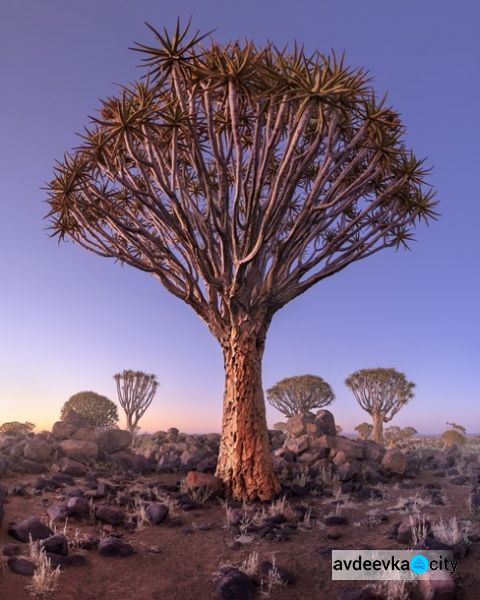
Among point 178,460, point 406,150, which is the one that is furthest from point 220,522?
point 406,150

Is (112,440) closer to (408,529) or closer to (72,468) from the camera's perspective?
(72,468)

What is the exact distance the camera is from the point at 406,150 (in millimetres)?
10961

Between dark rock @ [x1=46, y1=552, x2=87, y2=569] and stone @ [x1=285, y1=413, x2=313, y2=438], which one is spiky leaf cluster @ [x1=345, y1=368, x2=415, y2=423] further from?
dark rock @ [x1=46, y1=552, x2=87, y2=569]

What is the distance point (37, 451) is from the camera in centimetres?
1203

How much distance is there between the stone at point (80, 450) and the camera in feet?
41.6

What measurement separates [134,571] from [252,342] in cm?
450

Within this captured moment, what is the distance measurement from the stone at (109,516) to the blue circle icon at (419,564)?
4.19 metres

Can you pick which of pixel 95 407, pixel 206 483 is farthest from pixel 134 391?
pixel 206 483

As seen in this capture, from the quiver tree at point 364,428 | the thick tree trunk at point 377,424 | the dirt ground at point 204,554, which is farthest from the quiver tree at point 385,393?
the dirt ground at point 204,554

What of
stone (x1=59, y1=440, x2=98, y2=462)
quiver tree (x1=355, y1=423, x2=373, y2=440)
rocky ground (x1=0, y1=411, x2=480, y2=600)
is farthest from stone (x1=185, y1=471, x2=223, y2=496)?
quiver tree (x1=355, y1=423, x2=373, y2=440)

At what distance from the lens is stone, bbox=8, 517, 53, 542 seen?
682 cm

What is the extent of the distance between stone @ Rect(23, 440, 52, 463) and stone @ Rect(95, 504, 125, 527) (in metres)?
4.73

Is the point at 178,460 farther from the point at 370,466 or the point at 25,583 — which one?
the point at 25,583

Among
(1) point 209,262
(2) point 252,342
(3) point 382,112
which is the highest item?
(3) point 382,112
